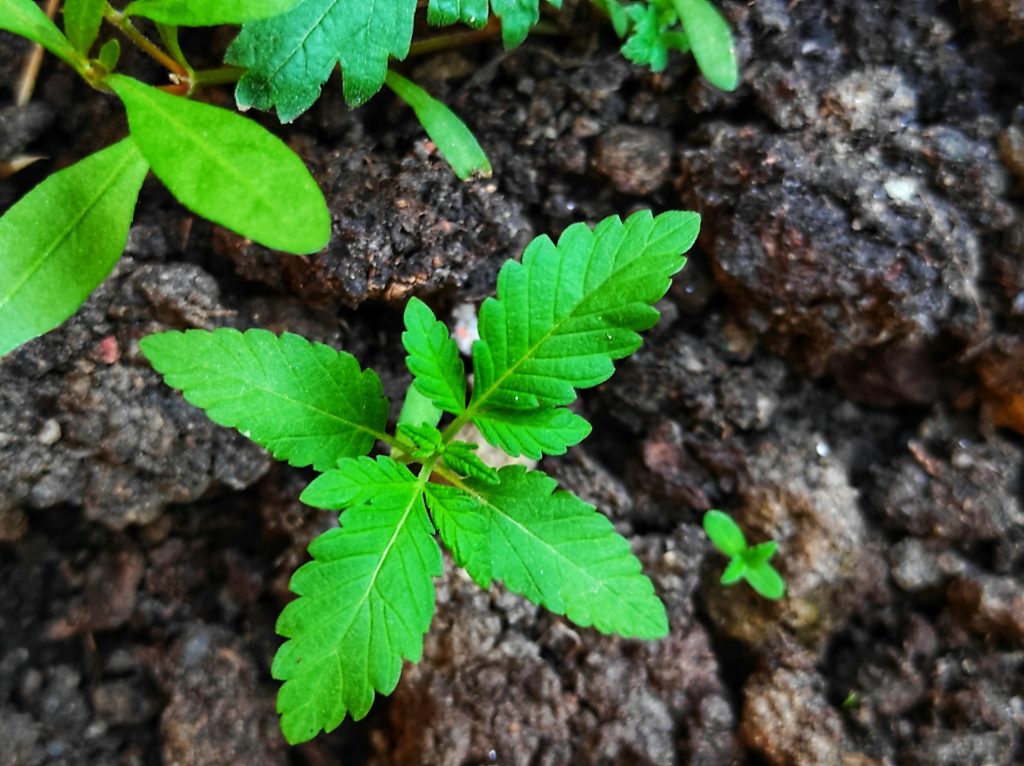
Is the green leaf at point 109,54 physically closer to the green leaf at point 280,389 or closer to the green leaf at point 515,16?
the green leaf at point 280,389

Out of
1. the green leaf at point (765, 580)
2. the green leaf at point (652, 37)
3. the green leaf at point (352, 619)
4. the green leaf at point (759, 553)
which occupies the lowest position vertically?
the green leaf at point (765, 580)

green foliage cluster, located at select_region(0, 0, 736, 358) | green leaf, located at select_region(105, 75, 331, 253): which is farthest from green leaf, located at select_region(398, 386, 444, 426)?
green leaf, located at select_region(105, 75, 331, 253)

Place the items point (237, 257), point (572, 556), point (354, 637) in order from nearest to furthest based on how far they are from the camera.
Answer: point (354, 637)
point (572, 556)
point (237, 257)

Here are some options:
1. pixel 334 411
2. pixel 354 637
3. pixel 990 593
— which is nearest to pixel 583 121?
pixel 334 411

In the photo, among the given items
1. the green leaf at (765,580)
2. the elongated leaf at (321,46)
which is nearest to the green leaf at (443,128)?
the elongated leaf at (321,46)

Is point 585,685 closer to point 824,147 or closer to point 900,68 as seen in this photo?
point 824,147

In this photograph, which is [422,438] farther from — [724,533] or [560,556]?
[724,533]
